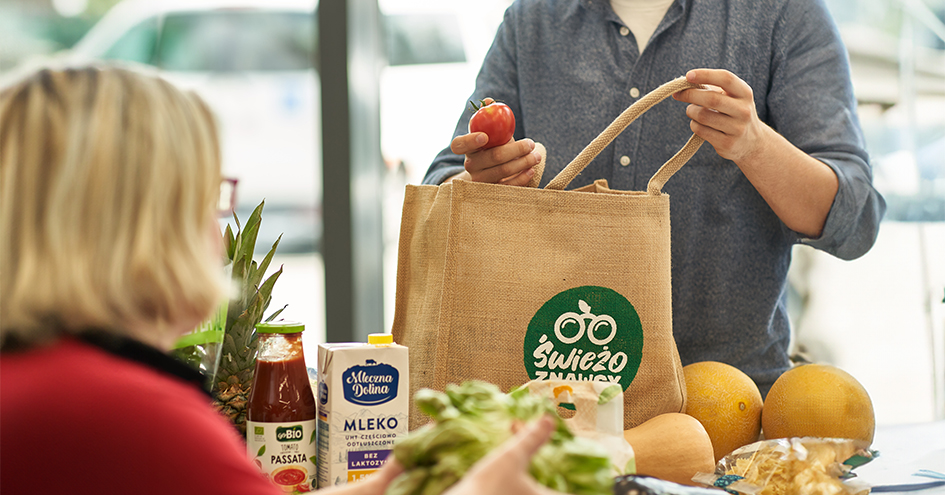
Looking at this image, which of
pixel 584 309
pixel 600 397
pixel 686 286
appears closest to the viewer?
pixel 600 397

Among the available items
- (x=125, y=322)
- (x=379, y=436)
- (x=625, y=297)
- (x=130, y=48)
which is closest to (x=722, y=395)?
(x=625, y=297)

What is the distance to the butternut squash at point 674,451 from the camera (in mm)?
883

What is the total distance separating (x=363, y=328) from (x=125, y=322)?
2.03 metres

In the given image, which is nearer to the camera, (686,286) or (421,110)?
(686,286)

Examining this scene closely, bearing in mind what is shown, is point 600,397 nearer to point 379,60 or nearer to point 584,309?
point 584,309

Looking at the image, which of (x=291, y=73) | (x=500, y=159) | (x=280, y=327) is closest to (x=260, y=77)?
(x=291, y=73)

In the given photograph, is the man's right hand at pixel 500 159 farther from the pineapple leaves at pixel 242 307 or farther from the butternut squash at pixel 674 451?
the butternut squash at pixel 674 451

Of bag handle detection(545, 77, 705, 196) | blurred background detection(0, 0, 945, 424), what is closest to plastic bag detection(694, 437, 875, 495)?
bag handle detection(545, 77, 705, 196)

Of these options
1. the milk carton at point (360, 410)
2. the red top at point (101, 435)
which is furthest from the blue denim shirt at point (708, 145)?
the red top at point (101, 435)

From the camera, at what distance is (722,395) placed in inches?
39.6

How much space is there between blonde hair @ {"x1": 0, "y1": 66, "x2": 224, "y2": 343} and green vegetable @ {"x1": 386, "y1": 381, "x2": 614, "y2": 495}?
9.5 inches

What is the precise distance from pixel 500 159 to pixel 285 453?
0.54m

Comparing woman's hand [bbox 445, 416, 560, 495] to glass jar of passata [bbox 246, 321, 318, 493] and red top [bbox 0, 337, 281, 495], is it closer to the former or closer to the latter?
red top [bbox 0, 337, 281, 495]

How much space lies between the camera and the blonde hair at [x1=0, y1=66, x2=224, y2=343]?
531mm
